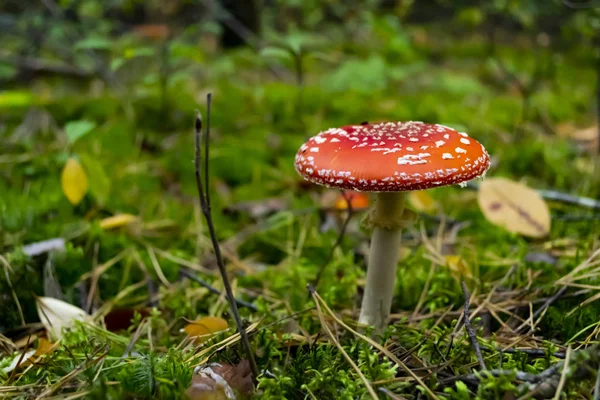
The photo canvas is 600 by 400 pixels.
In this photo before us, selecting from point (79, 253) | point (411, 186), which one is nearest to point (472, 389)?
point (411, 186)

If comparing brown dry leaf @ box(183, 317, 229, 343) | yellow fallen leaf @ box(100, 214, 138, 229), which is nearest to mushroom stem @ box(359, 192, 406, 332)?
brown dry leaf @ box(183, 317, 229, 343)

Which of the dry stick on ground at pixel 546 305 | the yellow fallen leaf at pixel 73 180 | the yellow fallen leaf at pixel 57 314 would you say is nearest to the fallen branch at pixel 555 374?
the dry stick on ground at pixel 546 305

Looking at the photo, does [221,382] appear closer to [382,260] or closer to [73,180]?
[382,260]

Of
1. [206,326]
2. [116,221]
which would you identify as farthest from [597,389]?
[116,221]

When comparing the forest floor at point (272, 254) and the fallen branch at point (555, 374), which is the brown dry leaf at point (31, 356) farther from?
the fallen branch at point (555, 374)

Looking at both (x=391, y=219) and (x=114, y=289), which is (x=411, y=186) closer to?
(x=391, y=219)

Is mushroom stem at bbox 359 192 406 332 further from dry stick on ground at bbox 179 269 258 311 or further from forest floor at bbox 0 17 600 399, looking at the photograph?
dry stick on ground at bbox 179 269 258 311
